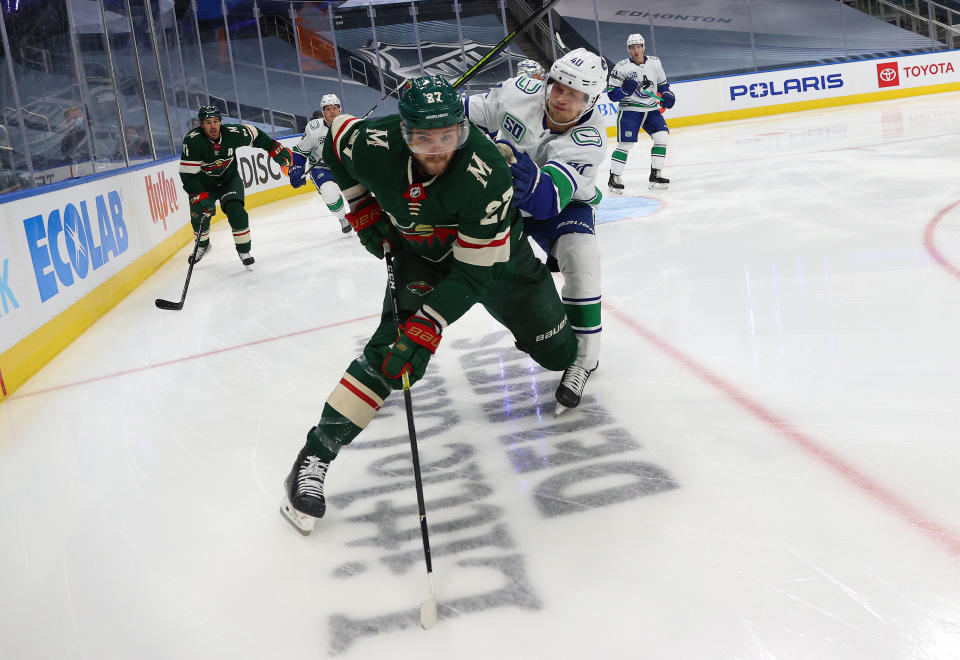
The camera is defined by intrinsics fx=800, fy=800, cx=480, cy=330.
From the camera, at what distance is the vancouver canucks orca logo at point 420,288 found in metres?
2.20

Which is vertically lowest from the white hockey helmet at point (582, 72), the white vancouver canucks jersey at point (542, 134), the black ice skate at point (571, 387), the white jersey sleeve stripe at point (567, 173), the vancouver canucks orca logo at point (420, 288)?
the black ice skate at point (571, 387)

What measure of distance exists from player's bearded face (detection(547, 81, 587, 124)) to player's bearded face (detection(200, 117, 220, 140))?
3.88 meters

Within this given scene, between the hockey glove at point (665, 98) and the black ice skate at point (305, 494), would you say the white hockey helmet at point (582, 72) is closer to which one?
the black ice skate at point (305, 494)

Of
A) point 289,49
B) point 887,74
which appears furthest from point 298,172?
point 887,74

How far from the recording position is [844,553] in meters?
1.69

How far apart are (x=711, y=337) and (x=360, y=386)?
5.49ft

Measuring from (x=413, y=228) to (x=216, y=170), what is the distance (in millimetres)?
4483

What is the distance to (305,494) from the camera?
2020 mm

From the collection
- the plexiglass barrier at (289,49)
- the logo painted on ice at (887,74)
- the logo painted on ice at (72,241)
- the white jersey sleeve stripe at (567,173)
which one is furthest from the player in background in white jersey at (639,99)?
the logo painted on ice at (887,74)

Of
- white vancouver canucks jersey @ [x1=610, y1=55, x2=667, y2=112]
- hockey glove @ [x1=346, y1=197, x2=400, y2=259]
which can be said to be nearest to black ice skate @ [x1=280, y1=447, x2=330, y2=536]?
hockey glove @ [x1=346, y1=197, x2=400, y2=259]

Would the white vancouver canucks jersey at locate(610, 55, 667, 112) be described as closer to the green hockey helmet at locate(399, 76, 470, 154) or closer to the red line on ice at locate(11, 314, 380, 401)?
the red line on ice at locate(11, 314, 380, 401)

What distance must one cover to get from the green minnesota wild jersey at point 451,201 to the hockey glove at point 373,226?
12cm

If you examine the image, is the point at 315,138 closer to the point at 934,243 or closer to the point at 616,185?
the point at 616,185

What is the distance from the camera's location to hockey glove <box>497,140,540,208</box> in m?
2.27
